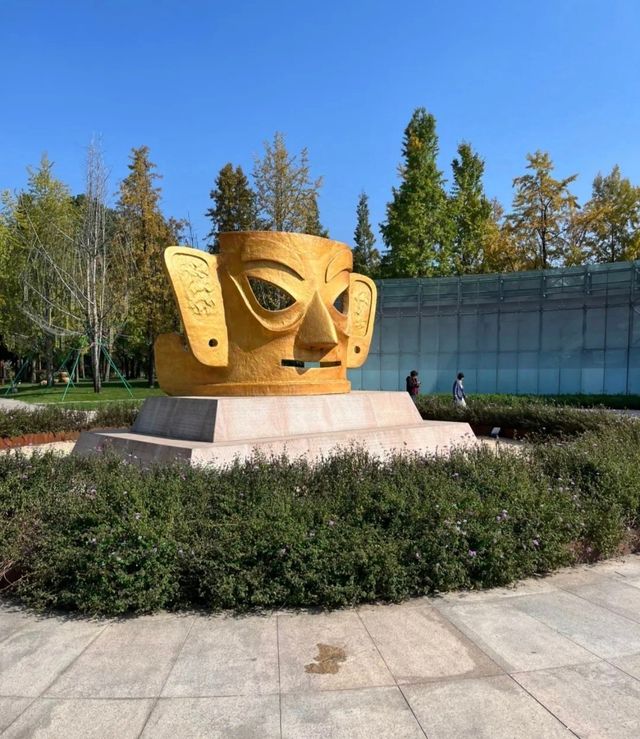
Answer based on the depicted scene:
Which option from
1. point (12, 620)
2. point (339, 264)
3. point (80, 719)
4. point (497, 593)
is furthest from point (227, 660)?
point (339, 264)

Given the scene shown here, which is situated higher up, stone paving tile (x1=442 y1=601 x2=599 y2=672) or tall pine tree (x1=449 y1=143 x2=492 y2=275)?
tall pine tree (x1=449 y1=143 x2=492 y2=275)

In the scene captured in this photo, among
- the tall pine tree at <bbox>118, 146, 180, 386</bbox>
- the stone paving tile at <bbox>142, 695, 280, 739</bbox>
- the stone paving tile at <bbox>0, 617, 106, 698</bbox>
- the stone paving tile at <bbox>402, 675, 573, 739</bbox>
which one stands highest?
the tall pine tree at <bbox>118, 146, 180, 386</bbox>

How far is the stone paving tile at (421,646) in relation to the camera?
3.23 meters

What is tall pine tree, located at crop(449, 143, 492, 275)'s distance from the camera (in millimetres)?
34156

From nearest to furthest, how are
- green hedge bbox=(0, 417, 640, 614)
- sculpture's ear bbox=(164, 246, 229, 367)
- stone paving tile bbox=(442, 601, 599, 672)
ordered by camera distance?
stone paving tile bbox=(442, 601, 599, 672)
green hedge bbox=(0, 417, 640, 614)
sculpture's ear bbox=(164, 246, 229, 367)

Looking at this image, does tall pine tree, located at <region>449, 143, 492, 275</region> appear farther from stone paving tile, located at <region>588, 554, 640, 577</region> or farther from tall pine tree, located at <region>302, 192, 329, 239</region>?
stone paving tile, located at <region>588, 554, 640, 577</region>

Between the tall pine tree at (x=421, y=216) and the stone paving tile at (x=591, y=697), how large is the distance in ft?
99.7

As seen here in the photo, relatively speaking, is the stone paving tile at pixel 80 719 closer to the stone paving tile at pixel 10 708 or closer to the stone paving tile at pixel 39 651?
the stone paving tile at pixel 10 708

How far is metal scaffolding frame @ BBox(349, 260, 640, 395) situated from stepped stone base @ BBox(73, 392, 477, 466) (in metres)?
15.9

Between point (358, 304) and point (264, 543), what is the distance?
8645mm

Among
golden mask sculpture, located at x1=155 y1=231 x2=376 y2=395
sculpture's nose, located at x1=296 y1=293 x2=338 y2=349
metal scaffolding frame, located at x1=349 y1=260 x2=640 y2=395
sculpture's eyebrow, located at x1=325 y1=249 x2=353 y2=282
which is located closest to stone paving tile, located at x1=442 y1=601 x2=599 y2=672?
golden mask sculpture, located at x1=155 y1=231 x2=376 y2=395

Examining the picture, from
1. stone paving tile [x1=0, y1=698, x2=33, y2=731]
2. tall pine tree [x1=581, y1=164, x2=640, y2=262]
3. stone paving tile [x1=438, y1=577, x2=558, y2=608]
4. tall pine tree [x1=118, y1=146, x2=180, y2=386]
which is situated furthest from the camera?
tall pine tree [x1=118, y1=146, x2=180, y2=386]

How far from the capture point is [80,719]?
2811 millimetres

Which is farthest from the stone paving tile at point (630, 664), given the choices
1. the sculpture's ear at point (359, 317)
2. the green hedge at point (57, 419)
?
the green hedge at point (57, 419)
